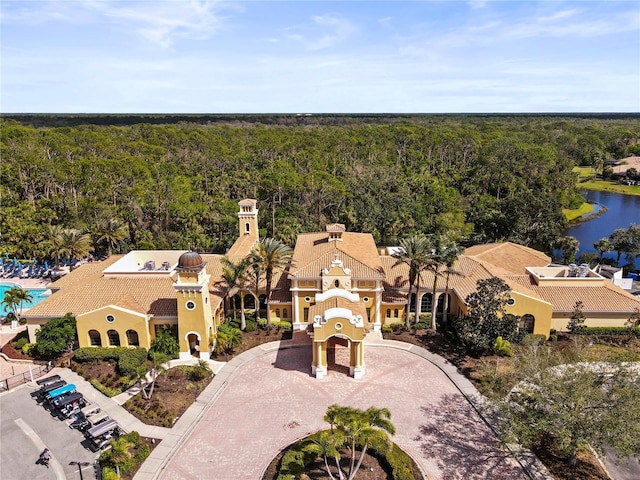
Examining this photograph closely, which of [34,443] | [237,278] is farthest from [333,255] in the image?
[34,443]

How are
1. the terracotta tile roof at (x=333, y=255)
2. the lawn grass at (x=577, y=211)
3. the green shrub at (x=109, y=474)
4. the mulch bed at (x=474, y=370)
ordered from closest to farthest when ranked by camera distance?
the green shrub at (x=109, y=474) → the mulch bed at (x=474, y=370) → the terracotta tile roof at (x=333, y=255) → the lawn grass at (x=577, y=211)

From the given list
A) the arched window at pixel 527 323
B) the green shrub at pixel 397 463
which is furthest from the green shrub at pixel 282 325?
the arched window at pixel 527 323

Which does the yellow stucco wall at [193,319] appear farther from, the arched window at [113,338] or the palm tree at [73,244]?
the palm tree at [73,244]

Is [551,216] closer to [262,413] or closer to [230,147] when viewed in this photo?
[262,413]

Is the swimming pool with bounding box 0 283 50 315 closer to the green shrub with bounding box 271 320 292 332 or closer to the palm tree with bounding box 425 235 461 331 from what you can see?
the green shrub with bounding box 271 320 292 332

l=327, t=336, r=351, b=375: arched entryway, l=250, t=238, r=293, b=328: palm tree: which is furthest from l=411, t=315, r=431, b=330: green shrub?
l=250, t=238, r=293, b=328: palm tree

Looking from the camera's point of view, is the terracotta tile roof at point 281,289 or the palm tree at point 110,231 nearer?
the terracotta tile roof at point 281,289
